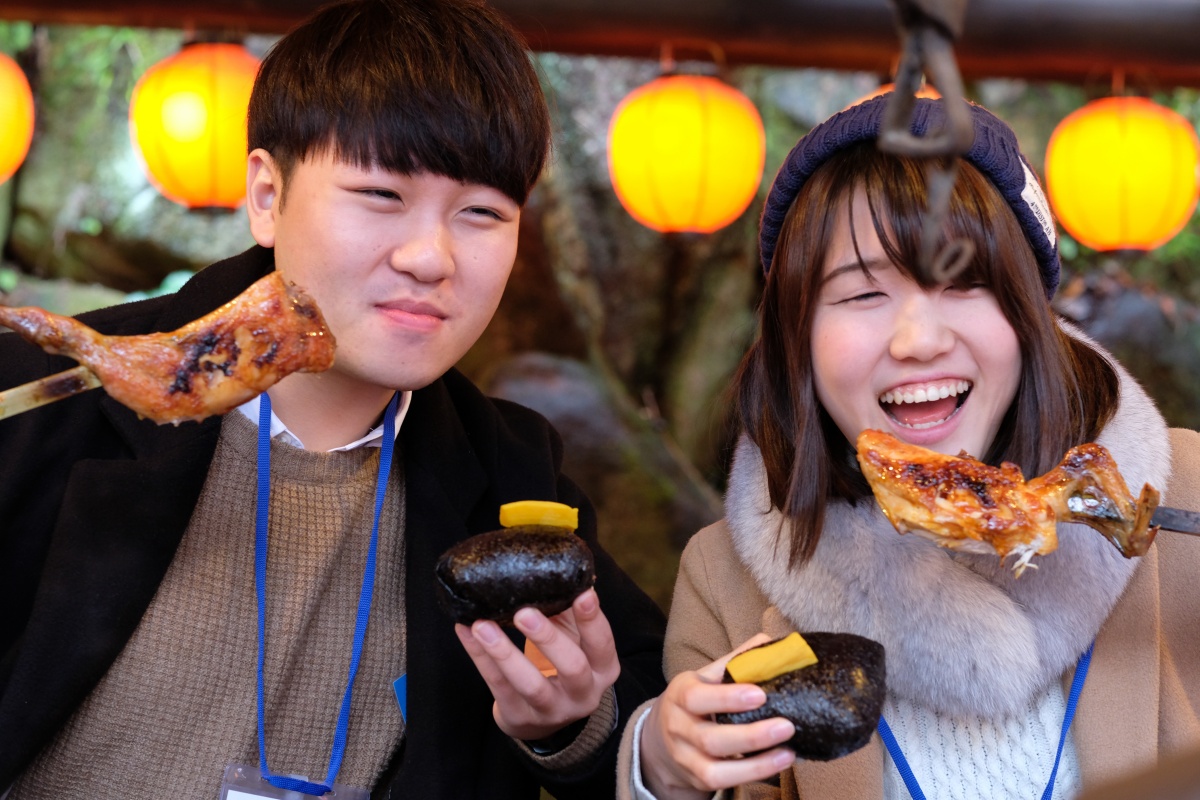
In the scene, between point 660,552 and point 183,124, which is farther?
point 660,552

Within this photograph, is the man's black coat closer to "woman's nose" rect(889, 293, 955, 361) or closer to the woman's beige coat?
the woman's beige coat

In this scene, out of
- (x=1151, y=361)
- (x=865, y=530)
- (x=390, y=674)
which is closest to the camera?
(x=865, y=530)

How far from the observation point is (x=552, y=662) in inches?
91.0

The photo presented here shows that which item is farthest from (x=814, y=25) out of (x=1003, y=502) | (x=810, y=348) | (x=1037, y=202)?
(x=1003, y=502)

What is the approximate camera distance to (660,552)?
26.0ft

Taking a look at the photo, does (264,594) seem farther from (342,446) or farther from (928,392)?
(928,392)

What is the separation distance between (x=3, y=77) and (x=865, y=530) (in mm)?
5350

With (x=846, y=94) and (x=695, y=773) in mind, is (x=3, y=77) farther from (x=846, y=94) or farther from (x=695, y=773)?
(x=846, y=94)

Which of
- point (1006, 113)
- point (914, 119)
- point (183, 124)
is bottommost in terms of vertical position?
point (914, 119)

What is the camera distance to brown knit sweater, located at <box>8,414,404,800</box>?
249 cm

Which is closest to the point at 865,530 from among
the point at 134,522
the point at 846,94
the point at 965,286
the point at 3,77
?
the point at 965,286

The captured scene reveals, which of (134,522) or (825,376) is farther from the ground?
(825,376)

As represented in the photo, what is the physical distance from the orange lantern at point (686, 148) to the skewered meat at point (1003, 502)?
414 centimetres

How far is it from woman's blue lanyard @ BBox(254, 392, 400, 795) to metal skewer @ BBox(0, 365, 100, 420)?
82cm
